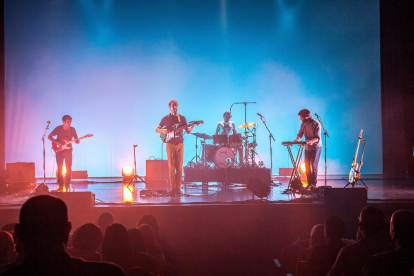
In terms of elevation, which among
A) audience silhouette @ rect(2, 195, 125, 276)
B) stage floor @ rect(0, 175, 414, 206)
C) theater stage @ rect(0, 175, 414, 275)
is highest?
audience silhouette @ rect(2, 195, 125, 276)

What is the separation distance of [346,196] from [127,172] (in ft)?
22.8

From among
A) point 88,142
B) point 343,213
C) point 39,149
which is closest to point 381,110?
point 343,213

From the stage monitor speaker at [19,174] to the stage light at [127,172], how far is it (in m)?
2.54

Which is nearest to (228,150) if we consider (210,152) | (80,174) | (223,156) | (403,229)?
(223,156)

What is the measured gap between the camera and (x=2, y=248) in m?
3.10

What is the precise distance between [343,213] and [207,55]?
7.78 metres

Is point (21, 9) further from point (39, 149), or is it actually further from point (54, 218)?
point (54, 218)

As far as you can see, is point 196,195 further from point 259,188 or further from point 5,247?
point 5,247

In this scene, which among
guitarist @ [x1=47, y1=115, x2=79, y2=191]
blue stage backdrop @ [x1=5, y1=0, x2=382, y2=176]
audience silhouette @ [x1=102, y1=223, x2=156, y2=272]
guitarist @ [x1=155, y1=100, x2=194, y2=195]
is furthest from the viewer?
blue stage backdrop @ [x1=5, y1=0, x2=382, y2=176]

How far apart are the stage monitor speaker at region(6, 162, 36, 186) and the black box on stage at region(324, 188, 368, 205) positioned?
763 centimetres

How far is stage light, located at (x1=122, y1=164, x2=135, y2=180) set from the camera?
11211 mm

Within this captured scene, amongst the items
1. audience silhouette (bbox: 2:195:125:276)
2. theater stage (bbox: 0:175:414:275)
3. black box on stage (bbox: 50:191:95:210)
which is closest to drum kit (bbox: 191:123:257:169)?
theater stage (bbox: 0:175:414:275)

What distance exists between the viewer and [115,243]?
9.58 ft

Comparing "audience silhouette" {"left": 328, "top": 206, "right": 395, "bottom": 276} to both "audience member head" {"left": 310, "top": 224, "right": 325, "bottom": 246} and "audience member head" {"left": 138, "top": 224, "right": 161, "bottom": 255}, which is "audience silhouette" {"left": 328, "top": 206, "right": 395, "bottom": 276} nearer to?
"audience member head" {"left": 310, "top": 224, "right": 325, "bottom": 246}
